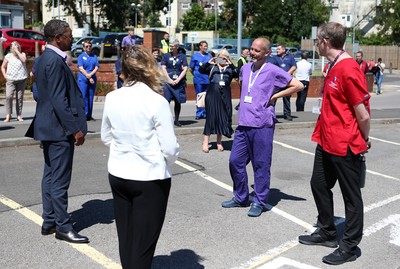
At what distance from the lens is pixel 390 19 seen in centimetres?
5791

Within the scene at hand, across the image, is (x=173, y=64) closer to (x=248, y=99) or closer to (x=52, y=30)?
(x=248, y=99)

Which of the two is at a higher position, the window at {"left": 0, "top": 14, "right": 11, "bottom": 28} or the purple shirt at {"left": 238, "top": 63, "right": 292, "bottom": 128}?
the window at {"left": 0, "top": 14, "right": 11, "bottom": 28}

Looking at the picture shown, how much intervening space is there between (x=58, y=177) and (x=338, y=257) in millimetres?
2618

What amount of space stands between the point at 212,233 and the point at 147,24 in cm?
9167

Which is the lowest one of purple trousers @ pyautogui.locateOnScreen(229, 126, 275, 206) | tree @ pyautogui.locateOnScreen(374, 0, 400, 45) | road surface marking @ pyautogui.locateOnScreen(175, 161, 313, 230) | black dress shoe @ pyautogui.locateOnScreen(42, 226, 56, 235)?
road surface marking @ pyautogui.locateOnScreen(175, 161, 313, 230)

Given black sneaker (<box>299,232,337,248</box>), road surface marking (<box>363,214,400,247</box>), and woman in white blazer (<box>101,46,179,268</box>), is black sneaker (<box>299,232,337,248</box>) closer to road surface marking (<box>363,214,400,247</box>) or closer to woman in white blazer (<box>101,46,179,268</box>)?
road surface marking (<box>363,214,400,247</box>)

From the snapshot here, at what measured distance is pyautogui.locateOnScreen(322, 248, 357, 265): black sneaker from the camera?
512 centimetres

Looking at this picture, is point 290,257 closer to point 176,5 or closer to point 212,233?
point 212,233

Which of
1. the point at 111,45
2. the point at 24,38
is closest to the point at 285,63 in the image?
the point at 24,38

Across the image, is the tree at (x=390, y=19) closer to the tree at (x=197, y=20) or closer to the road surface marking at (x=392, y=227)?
the tree at (x=197, y=20)

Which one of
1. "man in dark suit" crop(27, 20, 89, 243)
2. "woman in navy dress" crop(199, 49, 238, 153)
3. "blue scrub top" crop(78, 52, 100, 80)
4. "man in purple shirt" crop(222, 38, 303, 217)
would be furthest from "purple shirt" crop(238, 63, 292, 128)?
"blue scrub top" crop(78, 52, 100, 80)

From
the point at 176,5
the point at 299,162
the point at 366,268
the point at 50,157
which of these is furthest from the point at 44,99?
the point at 176,5

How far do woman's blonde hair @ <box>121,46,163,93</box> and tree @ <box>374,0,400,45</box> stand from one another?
5707 cm

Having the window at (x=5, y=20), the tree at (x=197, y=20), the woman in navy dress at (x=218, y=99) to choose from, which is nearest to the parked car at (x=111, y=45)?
the window at (x=5, y=20)
